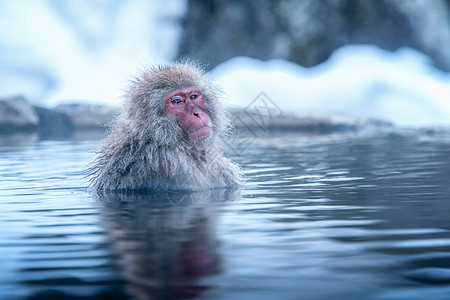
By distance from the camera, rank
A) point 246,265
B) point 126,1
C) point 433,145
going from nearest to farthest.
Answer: point 246,265
point 433,145
point 126,1

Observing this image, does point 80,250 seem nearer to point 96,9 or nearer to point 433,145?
point 433,145

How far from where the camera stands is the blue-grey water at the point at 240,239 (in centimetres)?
245

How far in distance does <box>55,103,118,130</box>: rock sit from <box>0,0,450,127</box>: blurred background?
208 millimetres

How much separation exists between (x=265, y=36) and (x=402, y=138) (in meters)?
6.60

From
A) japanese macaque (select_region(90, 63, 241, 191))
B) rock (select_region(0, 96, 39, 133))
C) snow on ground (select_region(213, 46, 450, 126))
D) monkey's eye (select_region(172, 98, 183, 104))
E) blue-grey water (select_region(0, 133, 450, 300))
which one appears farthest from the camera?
rock (select_region(0, 96, 39, 133))

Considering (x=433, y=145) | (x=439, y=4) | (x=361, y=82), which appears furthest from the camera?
(x=439, y=4)

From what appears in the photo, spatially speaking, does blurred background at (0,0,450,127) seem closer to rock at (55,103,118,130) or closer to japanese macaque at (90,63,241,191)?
rock at (55,103,118,130)

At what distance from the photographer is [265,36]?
56.6 feet

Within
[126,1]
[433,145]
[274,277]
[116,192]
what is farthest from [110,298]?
[126,1]

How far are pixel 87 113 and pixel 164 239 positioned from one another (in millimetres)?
12530

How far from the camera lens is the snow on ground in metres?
14.2

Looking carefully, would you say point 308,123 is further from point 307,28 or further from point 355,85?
point 307,28

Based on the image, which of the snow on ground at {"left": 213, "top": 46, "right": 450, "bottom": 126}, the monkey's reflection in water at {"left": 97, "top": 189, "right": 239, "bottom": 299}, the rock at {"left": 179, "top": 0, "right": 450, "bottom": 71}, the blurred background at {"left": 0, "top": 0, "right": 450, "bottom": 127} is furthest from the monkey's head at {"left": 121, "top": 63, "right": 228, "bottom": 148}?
the rock at {"left": 179, "top": 0, "right": 450, "bottom": 71}

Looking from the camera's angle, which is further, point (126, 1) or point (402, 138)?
point (126, 1)
